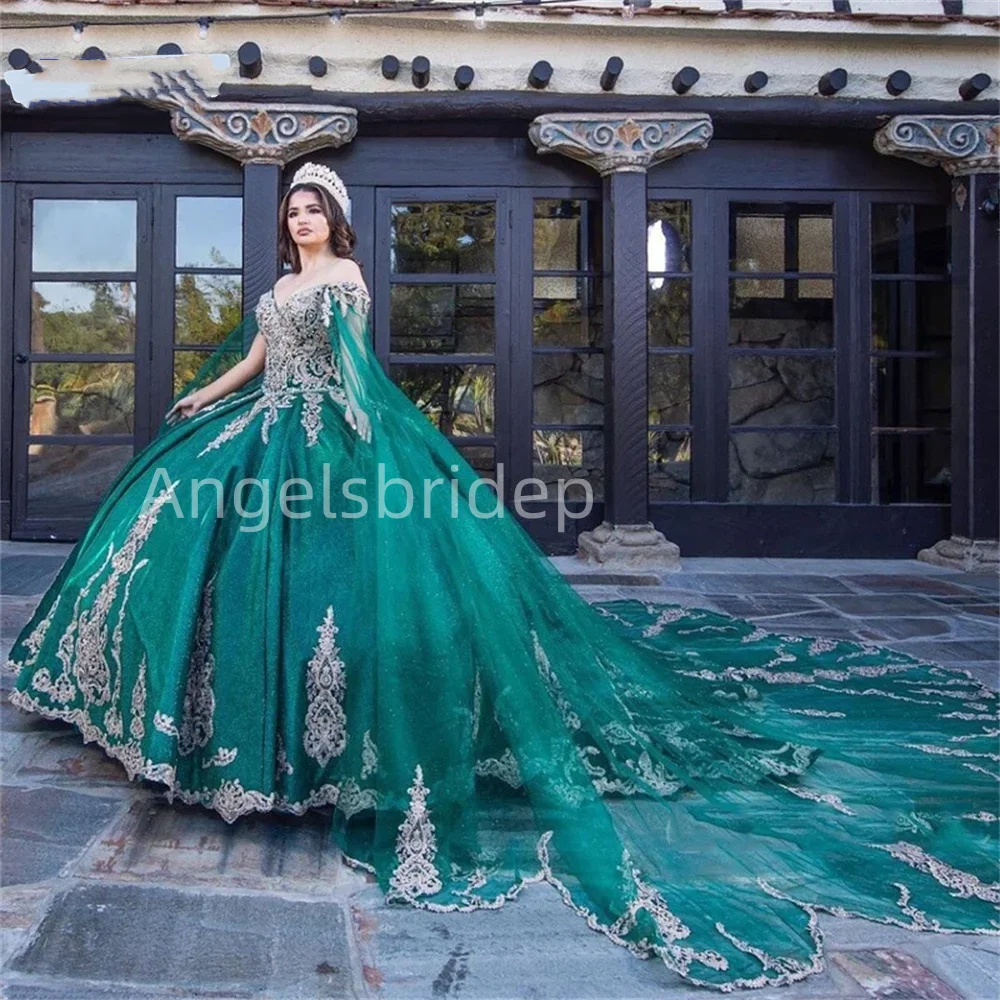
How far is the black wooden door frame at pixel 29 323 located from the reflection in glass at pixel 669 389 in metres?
3.20

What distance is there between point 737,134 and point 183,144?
3.39 m

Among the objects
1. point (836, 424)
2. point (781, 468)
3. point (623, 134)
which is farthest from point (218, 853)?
point (781, 468)

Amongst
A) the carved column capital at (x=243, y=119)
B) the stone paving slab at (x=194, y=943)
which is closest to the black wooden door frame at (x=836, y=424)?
the carved column capital at (x=243, y=119)

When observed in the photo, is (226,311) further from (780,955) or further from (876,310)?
(780,955)

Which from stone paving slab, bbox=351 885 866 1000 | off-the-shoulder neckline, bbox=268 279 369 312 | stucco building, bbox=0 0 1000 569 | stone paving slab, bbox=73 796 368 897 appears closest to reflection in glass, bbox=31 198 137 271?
stucco building, bbox=0 0 1000 569

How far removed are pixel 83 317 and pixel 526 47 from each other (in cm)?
318

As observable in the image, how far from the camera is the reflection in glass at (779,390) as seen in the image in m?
6.14

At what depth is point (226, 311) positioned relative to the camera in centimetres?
583

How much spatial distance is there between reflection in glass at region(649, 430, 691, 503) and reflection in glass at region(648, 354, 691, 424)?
4.2 inches

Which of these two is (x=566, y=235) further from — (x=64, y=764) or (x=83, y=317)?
(x=64, y=764)

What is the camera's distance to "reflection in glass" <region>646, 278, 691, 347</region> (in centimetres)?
587

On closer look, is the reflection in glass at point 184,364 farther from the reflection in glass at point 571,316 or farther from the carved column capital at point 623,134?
A: the carved column capital at point 623,134

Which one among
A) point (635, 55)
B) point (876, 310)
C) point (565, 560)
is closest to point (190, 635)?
point (565, 560)

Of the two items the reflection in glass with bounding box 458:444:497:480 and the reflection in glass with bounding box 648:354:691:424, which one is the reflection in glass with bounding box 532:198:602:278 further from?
the reflection in glass with bounding box 458:444:497:480
